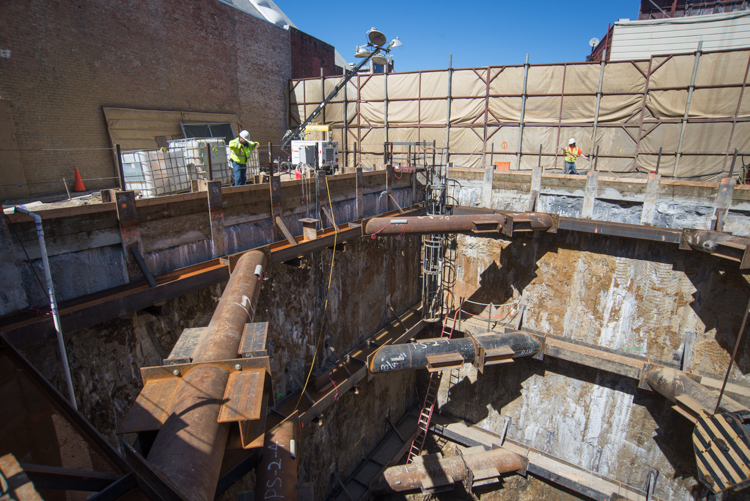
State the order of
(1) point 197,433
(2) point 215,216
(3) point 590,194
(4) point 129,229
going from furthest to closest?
(3) point 590,194, (2) point 215,216, (4) point 129,229, (1) point 197,433

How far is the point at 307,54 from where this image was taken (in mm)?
24109

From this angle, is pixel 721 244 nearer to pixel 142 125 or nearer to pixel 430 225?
pixel 430 225

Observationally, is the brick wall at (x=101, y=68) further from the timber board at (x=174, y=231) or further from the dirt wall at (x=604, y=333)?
the dirt wall at (x=604, y=333)

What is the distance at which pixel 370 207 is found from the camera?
11438 millimetres

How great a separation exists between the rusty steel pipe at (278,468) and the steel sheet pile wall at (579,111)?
15.7m

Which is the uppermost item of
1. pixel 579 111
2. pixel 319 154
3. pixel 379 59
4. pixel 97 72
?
pixel 379 59

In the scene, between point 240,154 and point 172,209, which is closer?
point 172,209

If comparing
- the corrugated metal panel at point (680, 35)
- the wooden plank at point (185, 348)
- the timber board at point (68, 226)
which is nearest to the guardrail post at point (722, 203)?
the wooden plank at point (185, 348)

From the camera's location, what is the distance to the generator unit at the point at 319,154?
585 inches

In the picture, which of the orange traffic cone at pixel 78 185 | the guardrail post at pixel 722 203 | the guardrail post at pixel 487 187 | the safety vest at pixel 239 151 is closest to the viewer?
the safety vest at pixel 239 151

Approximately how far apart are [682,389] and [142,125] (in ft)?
62.6

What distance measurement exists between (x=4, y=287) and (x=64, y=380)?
144 cm

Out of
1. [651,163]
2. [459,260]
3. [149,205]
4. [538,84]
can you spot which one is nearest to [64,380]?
[149,205]

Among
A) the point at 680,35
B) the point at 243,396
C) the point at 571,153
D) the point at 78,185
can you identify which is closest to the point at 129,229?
the point at 243,396
